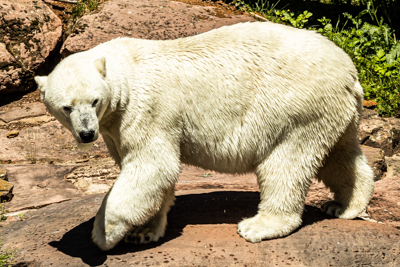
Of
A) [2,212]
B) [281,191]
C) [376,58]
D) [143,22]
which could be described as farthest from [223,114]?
[376,58]

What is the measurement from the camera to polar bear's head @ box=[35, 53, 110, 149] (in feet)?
10.6

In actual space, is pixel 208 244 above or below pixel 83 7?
below

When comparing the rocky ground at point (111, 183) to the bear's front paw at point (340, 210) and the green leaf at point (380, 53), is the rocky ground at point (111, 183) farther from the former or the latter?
the green leaf at point (380, 53)

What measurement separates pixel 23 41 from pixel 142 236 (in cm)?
497

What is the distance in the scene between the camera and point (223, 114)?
3.75 m

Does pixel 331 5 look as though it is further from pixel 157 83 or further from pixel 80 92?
pixel 80 92

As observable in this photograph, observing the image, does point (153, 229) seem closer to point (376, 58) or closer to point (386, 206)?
point (386, 206)

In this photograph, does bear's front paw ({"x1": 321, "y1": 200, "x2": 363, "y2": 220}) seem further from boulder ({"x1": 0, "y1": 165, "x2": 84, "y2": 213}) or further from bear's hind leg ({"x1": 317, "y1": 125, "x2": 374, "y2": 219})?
boulder ({"x1": 0, "y1": 165, "x2": 84, "y2": 213})

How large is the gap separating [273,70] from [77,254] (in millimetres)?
2055

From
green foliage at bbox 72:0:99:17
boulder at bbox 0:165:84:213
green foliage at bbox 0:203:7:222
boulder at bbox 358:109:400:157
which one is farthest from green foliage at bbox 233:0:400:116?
green foliage at bbox 0:203:7:222

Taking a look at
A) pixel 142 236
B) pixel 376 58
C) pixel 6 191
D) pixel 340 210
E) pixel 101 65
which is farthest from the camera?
pixel 376 58

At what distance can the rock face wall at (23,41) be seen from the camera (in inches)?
290

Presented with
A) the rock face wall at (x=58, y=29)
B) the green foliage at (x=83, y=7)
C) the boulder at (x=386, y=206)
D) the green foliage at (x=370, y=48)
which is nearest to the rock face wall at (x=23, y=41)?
the rock face wall at (x=58, y=29)

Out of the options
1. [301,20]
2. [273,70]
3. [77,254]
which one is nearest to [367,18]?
[301,20]
